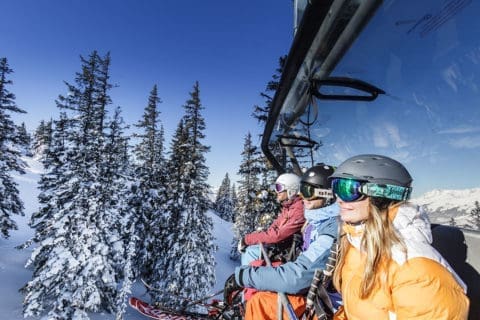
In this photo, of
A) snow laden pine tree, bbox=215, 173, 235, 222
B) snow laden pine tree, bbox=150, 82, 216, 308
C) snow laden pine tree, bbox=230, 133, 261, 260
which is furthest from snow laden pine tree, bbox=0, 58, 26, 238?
snow laden pine tree, bbox=215, 173, 235, 222

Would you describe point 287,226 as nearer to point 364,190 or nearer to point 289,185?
point 289,185

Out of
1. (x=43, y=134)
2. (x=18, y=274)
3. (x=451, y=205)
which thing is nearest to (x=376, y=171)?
(x=451, y=205)

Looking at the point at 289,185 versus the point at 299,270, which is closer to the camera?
the point at 299,270

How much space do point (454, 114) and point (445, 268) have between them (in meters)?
1.04

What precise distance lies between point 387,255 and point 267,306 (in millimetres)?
2068

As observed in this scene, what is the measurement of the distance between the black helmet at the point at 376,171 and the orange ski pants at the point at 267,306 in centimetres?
177

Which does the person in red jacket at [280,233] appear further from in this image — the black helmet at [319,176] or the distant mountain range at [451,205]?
the distant mountain range at [451,205]

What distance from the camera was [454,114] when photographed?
1974 mm

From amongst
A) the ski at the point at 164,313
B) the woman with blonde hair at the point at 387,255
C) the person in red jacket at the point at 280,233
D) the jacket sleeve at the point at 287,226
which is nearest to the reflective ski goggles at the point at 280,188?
the person in red jacket at the point at 280,233

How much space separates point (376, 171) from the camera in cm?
215

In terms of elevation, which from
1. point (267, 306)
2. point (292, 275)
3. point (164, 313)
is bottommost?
point (164, 313)

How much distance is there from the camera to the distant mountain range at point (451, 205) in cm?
207

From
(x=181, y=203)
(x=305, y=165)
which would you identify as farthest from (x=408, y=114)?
(x=181, y=203)

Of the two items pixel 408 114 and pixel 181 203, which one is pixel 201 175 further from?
pixel 408 114
